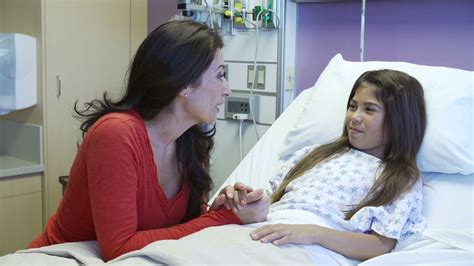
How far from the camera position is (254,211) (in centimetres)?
130

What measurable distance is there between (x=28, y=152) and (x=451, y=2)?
2.05 metres

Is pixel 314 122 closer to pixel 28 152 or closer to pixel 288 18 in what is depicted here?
pixel 288 18

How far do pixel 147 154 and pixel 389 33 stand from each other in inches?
53.8

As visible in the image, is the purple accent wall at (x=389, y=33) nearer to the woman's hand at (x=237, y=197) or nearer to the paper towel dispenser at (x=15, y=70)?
the woman's hand at (x=237, y=197)

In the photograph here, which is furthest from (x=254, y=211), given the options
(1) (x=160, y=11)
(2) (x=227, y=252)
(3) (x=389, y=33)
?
(1) (x=160, y=11)

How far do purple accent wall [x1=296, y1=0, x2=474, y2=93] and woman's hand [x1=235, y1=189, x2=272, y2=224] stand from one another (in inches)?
45.8

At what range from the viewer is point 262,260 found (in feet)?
3.60

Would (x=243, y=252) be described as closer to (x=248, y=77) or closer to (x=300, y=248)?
(x=300, y=248)

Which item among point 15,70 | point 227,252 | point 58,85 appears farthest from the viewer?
point 58,85

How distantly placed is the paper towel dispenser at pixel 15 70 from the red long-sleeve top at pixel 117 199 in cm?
134

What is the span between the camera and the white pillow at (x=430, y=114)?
1.56 metres

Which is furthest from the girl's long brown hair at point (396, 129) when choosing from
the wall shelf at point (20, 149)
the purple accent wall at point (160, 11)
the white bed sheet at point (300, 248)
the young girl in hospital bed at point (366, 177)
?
the purple accent wall at point (160, 11)

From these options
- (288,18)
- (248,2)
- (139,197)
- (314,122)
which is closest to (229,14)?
(248,2)

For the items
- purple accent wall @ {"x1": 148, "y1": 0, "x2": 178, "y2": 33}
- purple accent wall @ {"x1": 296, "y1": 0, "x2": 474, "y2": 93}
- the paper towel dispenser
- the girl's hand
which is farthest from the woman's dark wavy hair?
purple accent wall @ {"x1": 148, "y1": 0, "x2": 178, "y2": 33}
